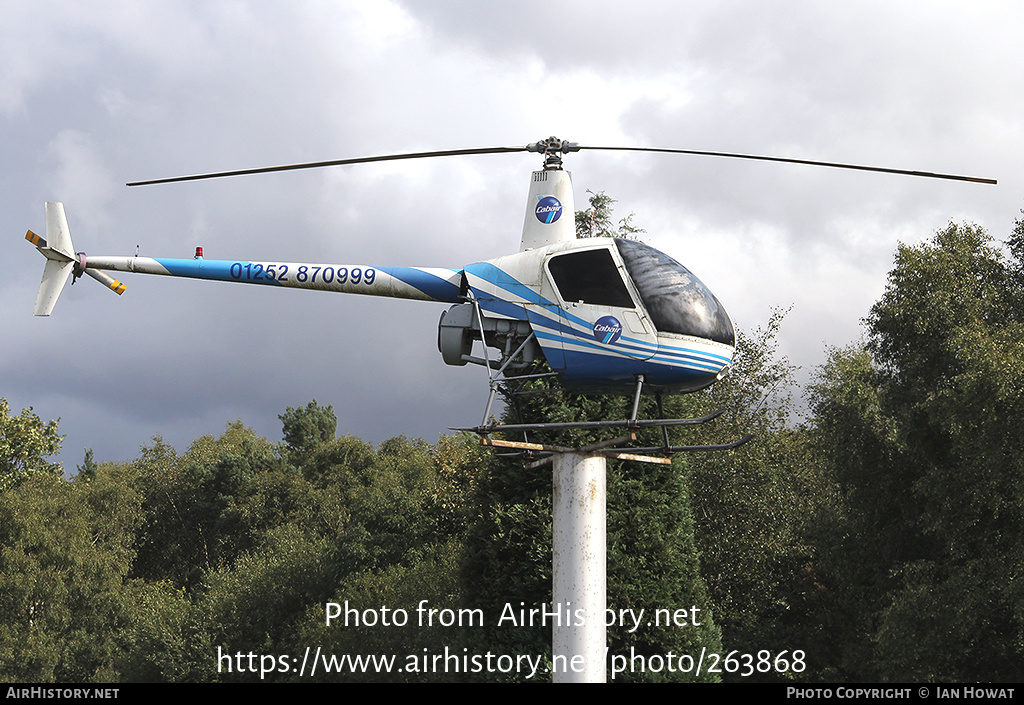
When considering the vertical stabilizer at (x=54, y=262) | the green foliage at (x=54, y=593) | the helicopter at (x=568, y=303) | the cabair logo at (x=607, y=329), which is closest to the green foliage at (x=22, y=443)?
the green foliage at (x=54, y=593)

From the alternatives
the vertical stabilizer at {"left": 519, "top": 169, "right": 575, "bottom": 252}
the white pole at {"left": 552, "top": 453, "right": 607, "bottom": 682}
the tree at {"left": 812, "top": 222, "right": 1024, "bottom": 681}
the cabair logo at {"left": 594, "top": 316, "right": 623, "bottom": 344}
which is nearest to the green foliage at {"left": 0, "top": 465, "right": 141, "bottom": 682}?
the tree at {"left": 812, "top": 222, "right": 1024, "bottom": 681}

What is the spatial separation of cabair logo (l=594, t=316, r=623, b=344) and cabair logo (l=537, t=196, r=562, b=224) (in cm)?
201

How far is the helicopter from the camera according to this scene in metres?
12.8

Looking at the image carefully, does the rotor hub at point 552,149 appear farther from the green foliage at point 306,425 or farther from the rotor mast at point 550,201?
the green foliage at point 306,425

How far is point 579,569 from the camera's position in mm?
13633

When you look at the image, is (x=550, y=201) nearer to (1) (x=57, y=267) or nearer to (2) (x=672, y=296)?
(2) (x=672, y=296)

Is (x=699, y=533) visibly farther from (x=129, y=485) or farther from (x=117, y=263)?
(x=129, y=485)

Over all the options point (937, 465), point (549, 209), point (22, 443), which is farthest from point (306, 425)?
point (549, 209)

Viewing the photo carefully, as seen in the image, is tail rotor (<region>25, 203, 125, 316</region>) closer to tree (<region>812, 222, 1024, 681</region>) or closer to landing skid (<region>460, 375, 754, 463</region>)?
landing skid (<region>460, 375, 754, 463</region>)

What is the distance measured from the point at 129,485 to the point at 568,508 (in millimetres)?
51115

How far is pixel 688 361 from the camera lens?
41.7ft

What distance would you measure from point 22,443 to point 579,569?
116 feet
